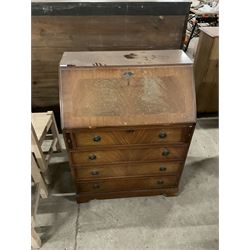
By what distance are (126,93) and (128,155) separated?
1.45ft

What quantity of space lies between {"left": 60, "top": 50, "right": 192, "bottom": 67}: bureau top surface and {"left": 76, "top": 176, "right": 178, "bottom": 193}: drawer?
2.78 ft

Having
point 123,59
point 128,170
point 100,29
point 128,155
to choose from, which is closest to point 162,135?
point 128,155

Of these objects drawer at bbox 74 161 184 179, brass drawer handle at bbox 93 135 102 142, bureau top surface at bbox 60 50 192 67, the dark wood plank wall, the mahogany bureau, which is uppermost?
the dark wood plank wall

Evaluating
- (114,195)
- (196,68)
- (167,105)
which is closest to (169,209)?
(114,195)

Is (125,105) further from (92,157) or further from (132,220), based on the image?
(132,220)

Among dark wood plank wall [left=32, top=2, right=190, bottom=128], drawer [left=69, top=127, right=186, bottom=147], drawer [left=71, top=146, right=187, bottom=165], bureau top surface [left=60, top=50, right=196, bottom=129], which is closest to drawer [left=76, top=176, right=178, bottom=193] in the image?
drawer [left=71, top=146, right=187, bottom=165]

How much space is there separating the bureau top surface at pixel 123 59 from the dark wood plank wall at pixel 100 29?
0.49 metres

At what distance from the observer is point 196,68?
7.93 feet

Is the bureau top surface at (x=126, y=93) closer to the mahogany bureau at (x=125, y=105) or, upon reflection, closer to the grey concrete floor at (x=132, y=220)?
the mahogany bureau at (x=125, y=105)

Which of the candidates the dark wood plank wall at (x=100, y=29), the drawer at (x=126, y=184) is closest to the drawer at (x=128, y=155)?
the drawer at (x=126, y=184)

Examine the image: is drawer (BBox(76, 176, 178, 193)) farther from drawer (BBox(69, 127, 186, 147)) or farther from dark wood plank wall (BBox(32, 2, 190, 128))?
dark wood plank wall (BBox(32, 2, 190, 128))

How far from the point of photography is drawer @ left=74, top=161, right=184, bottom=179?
163 cm

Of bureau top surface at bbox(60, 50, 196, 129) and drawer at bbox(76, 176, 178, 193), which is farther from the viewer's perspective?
drawer at bbox(76, 176, 178, 193)

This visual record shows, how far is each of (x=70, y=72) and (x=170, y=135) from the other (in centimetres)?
71
